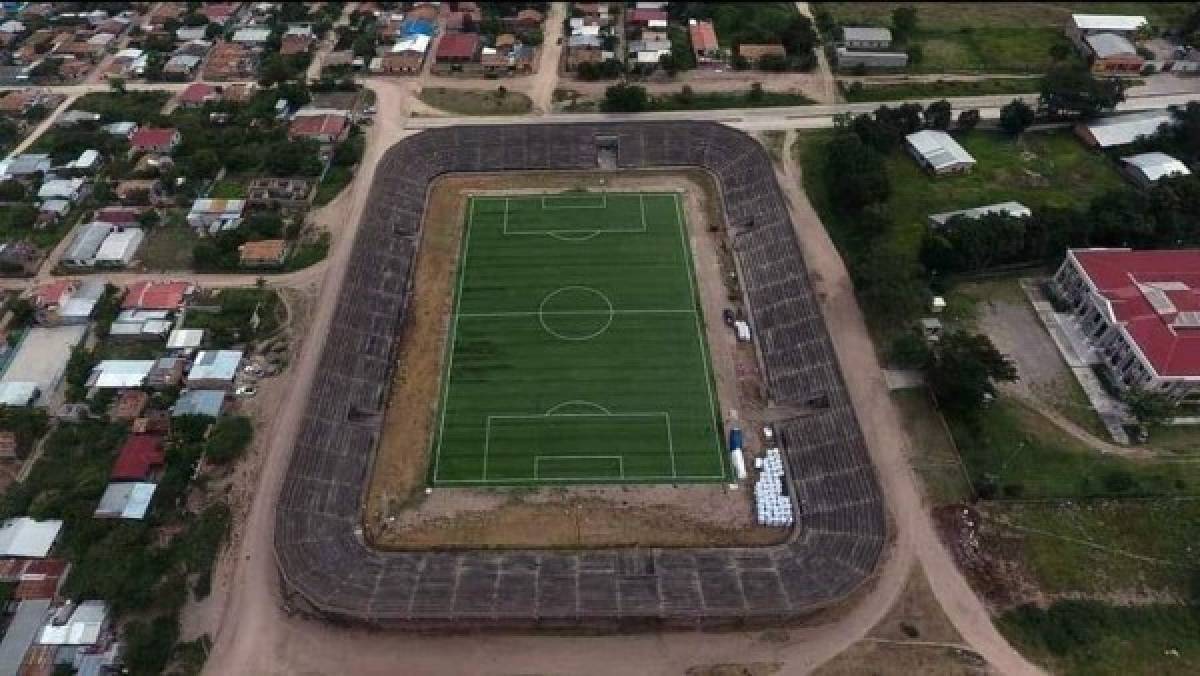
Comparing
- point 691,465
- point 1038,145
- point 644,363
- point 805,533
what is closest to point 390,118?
point 644,363

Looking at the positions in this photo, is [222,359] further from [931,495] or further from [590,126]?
[931,495]

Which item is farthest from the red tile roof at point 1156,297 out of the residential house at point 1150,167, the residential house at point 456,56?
the residential house at point 456,56

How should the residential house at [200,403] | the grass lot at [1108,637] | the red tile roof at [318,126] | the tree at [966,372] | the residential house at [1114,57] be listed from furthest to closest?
the residential house at [1114,57] < the red tile roof at [318,126] < the residential house at [200,403] < the tree at [966,372] < the grass lot at [1108,637]

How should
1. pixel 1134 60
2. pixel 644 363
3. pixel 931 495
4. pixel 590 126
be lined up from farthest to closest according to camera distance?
pixel 1134 60 < pixel 590 126 < pixel 644 363 < pixel 931 495

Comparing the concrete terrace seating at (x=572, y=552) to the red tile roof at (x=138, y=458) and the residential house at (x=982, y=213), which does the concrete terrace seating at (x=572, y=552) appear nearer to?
the red tile roof at (x=138, y=458)

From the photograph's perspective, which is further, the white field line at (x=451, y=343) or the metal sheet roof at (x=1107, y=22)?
the metal sheet roof at (x=1107, y=22)

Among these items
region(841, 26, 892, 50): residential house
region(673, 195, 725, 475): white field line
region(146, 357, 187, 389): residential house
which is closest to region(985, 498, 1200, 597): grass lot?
region(673, 195, 725, 475): white field line

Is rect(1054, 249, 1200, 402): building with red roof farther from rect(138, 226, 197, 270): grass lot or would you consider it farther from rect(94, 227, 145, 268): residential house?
rect(94, 227, 145, 268): residential house
